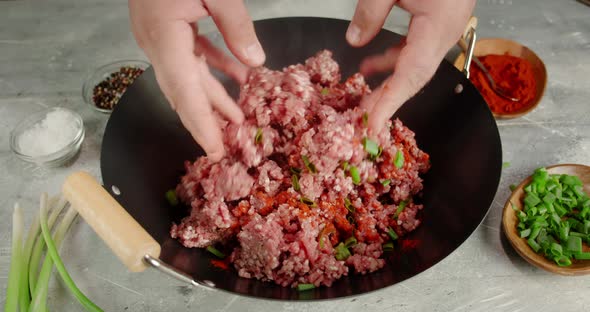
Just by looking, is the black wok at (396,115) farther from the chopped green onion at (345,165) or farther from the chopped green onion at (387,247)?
the chopped green onion at (345,165)

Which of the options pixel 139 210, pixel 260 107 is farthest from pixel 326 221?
pixel 139 210

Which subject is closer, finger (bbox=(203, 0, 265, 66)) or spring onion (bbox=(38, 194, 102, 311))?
finger (bbox=(203, 0, 265, 66))

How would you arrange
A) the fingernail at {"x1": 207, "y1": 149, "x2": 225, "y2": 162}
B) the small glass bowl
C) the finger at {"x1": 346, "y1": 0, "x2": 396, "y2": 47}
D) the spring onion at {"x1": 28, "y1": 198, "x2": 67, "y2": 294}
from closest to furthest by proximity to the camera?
the finger at {"x1": 346, "y1": 0, "x2": 396, "y2": 47}, the fingernail at {"x1": 207, "y1": 149, "x2": 225, "y2": 162}, the spring onion at {"x1": 28, "y1": 198, "x2": 67, "y2": 294}, the small glass bowl

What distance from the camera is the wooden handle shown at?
1.40 m

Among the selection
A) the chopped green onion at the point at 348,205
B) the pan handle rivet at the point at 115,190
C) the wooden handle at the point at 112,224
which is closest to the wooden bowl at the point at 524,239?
the chopped green onion at the point at 348,205

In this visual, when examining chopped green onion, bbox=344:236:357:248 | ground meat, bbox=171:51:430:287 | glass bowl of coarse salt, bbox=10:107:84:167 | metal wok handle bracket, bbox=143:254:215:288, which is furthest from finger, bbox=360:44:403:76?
glass bowl of coarse salt, bbox=10:107:84:167

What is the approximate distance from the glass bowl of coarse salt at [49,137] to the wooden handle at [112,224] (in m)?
0.94

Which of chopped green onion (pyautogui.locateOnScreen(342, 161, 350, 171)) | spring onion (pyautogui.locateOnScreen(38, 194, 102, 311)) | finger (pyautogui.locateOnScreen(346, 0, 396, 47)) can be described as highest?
finger (pyautogui.locateOnScreen(346, 0, 396, 47))

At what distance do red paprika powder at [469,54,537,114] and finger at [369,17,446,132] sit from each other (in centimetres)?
101

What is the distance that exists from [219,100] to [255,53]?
254 mm

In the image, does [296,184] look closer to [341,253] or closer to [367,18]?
[341,253]

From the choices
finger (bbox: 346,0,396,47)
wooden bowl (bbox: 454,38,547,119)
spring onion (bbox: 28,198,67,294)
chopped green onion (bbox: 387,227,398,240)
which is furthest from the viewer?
wooden bowl (bbox: 454,38,547,119)

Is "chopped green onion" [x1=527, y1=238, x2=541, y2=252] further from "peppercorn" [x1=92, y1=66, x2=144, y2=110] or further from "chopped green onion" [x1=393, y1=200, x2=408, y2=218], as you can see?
"peppercorn" [x1=92, y1=66, x2=144, y2=110]

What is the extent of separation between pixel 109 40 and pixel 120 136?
4.81 ft
